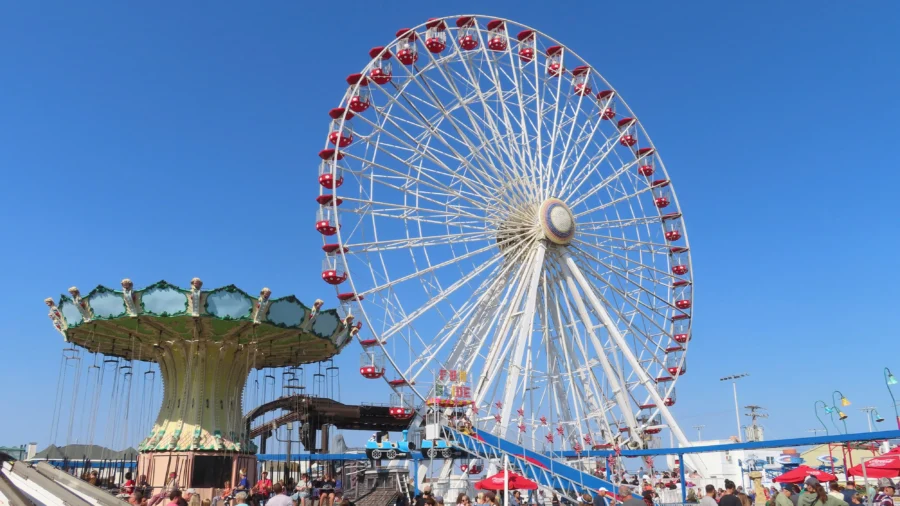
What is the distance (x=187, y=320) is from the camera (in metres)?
18.7

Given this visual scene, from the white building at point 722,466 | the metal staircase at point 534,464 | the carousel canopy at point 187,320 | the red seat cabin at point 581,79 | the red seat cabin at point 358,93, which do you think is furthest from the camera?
the red seat cabin at point 581,79

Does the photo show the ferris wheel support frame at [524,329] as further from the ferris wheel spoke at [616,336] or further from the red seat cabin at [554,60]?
the red seat cabin at [554,60]

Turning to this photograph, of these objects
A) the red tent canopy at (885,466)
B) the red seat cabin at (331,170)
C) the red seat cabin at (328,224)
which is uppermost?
the red seat cabin at (331,170)

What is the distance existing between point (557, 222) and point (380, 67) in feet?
28.2

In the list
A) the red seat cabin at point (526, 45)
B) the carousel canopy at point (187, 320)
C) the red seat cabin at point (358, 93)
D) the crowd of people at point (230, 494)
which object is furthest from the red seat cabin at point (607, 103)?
the crowd of people at point (230, 494)

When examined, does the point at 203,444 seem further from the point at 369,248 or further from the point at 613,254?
the point at 613,254

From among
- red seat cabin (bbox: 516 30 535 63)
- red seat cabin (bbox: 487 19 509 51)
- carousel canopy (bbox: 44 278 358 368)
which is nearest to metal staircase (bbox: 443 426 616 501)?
carousel canopy (bbox: 44 278 358 368)

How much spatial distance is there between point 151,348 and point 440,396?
8799 mm

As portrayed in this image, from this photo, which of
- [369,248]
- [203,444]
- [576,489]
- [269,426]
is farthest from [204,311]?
[269,426]

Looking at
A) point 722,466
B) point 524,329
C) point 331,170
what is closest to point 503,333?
point 524,329

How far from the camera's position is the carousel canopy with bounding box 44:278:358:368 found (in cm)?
1816

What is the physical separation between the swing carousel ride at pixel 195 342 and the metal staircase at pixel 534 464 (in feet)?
17.0

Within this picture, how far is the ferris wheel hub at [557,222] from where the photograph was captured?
26.4 metres

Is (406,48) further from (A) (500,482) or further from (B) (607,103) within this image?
(A) (500,482)
